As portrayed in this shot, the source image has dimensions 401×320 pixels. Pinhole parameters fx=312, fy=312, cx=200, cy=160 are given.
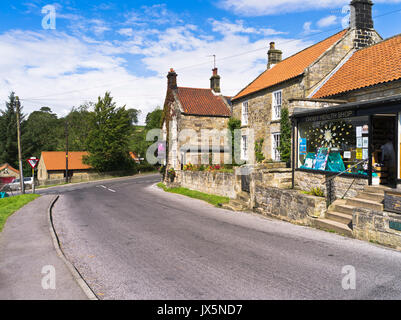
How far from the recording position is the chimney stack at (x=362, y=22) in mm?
18625

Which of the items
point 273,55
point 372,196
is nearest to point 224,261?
point 372,196

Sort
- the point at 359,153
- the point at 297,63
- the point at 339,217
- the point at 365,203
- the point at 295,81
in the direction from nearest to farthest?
1. the point at 365,203
2. the point at 339,217
3. the point at 359,153
4. the point at 295,81
5. the point at 297,63

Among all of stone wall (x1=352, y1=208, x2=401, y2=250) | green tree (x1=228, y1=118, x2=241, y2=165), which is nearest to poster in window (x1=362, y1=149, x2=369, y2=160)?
stone wall (x1=352, y1=208, x2=401, y2=250)

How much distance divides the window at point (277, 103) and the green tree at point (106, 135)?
34.4 metres

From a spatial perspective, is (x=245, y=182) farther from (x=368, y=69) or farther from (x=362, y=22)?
(x=362, y=22)

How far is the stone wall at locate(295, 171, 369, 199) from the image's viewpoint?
11242 millimetres

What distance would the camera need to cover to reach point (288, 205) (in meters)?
11.8

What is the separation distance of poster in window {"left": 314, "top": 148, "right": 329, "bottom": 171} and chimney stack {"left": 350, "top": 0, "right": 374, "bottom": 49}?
31.7 feet

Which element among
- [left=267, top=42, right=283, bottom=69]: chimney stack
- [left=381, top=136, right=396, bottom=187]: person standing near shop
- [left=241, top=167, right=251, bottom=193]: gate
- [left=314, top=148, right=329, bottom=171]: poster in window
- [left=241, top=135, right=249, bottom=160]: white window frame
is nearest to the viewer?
[left=381, top=136, right=396, bottom=187]: person standing near shop

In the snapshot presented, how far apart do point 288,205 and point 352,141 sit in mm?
3923

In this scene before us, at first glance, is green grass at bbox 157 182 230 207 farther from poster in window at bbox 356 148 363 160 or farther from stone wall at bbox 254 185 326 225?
poster in window at bbox 356 148 363 160
